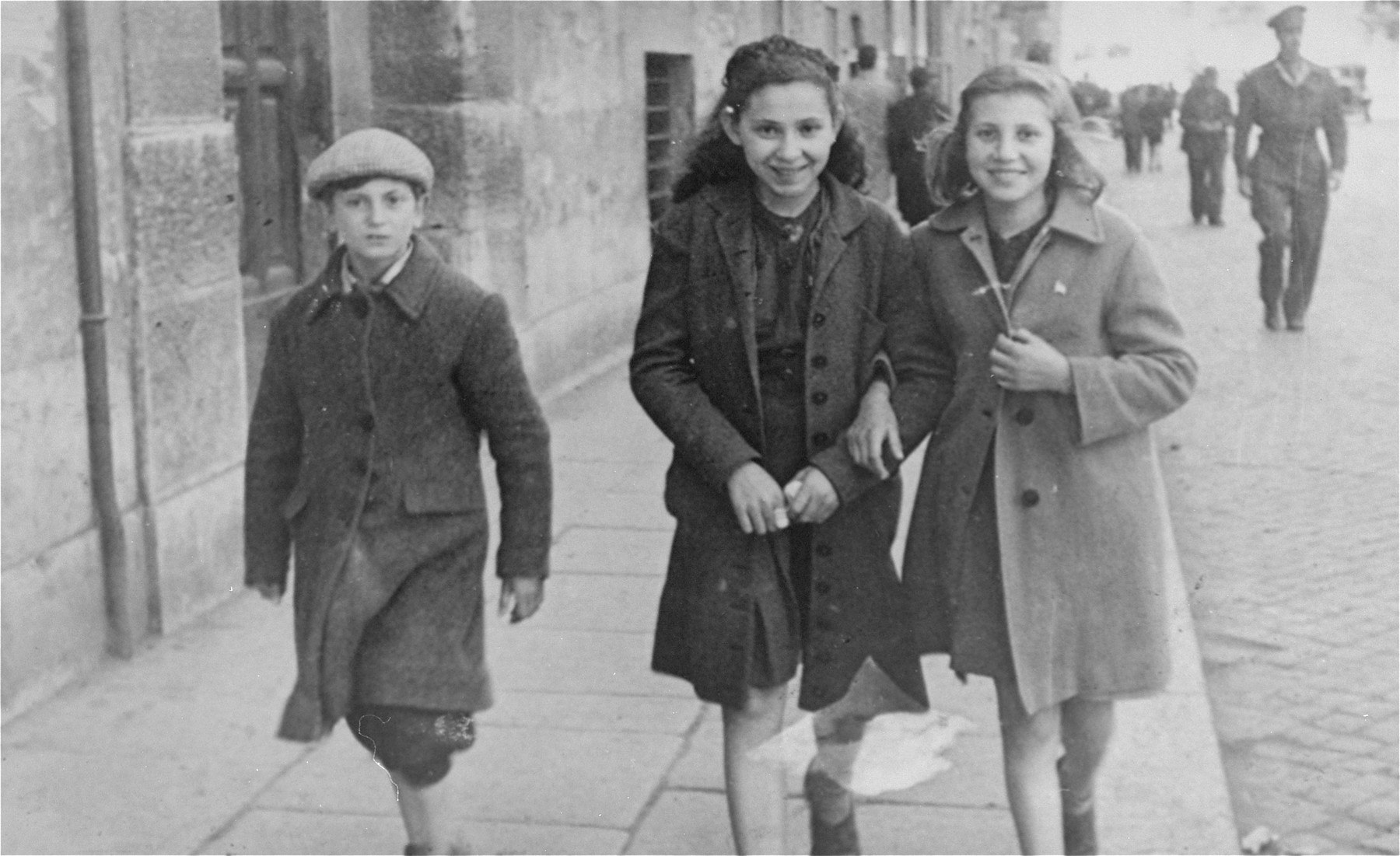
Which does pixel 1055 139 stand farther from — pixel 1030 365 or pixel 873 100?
pixel 873 100

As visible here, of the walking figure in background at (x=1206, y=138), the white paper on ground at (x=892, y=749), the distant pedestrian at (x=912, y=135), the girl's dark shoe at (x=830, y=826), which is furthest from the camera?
the walking figure in background at (x=1206, y=138)

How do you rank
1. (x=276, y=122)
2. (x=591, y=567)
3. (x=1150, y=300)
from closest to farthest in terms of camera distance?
(x=1150, y=300) < (x=591, y=567) < (x=276, y=122)

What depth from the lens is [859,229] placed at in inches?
140

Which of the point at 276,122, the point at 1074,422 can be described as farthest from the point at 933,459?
the point at 276,122

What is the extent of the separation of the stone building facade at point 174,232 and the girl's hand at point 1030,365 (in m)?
1.81

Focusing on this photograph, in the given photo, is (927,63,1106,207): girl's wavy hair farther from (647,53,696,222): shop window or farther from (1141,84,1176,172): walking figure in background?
(1141,84,1176,172): walking figure in background

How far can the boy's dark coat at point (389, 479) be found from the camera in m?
3.49

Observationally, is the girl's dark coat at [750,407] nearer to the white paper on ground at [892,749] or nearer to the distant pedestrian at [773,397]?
the distant pedestrian at [773,397]

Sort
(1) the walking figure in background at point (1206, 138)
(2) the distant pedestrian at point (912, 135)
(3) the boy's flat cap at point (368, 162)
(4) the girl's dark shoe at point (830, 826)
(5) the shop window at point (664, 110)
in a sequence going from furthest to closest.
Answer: (1) the walking figure in background at point (1206, 138), (2) the distant pedestrian at point (912, 135), (5) the shop window at point (664, 110), (4) the girl's dark shoe at point (830, 826), (3) the boy's flat cap at point (368, 162)

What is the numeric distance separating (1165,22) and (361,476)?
44.1ft

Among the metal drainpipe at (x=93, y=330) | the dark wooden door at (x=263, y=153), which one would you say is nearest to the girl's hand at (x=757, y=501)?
the metal drainpipe at (x=93, y=330)

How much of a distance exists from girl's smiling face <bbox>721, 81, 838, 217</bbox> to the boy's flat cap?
0.60m

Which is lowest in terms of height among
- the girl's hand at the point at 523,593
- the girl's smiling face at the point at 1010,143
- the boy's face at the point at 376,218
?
the girl's hand at the point at 523,593

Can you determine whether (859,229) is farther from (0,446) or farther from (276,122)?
(276,122)
